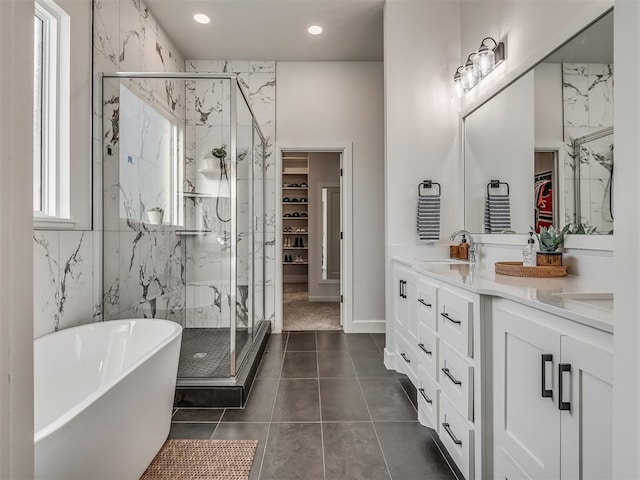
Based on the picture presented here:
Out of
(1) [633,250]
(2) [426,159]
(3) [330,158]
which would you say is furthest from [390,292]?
(3) [330,158]

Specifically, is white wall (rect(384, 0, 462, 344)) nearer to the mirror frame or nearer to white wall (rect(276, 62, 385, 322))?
the mirror frame

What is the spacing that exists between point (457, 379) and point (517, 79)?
1.88 meters

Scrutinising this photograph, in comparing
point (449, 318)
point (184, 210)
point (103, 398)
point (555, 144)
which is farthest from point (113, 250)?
point (555, 144)

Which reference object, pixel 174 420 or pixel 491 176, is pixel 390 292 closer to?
pixel 491 176

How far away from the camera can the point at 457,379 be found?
4.95 ft

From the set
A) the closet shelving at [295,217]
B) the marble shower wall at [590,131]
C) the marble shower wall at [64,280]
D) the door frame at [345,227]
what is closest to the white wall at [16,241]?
the marble shower wall at [64,280]

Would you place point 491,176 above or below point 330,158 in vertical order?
below

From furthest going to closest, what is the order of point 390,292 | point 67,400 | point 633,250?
point 390,292
point 67,400
point 633,250

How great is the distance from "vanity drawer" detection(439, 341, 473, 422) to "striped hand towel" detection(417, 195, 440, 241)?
135cm

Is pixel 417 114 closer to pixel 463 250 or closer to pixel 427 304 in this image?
pixel 463 250

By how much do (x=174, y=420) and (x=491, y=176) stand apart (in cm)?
264

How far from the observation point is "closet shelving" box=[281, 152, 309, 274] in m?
7.63

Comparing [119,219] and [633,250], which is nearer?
[633,250]

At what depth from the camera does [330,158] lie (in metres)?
5.95
